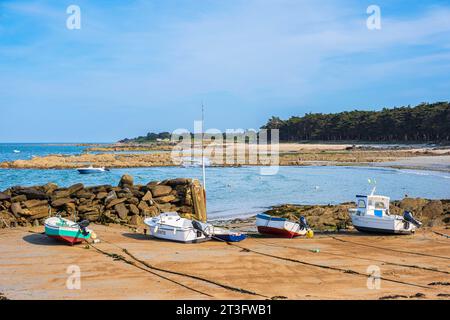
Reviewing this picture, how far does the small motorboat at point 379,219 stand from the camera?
2288cm

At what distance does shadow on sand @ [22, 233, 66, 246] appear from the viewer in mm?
20438

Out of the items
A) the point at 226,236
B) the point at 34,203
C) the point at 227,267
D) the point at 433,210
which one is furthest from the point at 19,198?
the point at 433,210

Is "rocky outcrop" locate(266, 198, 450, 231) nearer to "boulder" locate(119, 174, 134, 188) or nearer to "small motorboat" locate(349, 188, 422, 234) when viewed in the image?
"small motorboat" locate(349, 188, 422, 234)

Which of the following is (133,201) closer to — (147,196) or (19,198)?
(147,196)

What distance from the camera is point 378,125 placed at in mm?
131000

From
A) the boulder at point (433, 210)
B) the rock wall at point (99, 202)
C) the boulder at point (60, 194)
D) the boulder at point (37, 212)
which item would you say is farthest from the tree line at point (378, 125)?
the boulder at point (37, 212)

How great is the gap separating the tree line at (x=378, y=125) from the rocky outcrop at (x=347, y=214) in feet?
281

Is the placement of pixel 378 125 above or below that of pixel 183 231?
above

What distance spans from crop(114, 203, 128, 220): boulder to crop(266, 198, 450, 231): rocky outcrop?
889 cm

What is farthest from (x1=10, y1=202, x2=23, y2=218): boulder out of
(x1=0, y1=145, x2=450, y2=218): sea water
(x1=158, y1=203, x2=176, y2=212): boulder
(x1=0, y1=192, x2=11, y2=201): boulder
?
(x1=0, y1=145, x2=450, y2=218): sea water

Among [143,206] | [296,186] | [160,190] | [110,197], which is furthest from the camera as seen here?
[296,186]

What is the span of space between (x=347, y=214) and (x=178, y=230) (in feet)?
36.0
